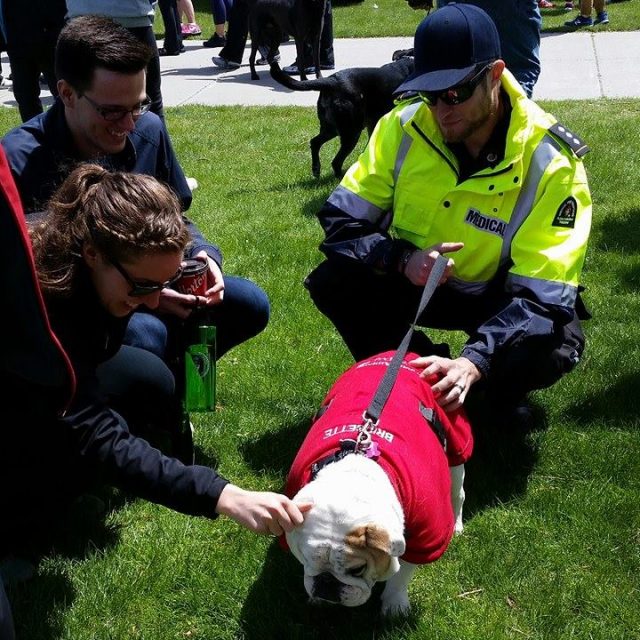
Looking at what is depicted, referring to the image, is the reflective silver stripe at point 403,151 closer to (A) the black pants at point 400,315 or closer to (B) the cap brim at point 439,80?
(B) the cap brim at point 439,80

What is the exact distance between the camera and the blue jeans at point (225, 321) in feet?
11.2

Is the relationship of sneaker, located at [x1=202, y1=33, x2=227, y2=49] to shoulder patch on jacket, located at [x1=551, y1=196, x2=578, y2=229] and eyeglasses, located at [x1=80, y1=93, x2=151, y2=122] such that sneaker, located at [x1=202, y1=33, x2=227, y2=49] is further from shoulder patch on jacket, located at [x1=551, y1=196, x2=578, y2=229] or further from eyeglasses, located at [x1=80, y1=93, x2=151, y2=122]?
shoulder patch on jacket, located at [x1=551, y1=196, x2=578, y2=229]

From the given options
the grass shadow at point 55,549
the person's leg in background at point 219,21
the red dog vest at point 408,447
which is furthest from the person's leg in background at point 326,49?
the red dog vest at point 408,447

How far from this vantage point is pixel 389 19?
15984 millimetres

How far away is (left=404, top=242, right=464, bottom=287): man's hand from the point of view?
10.6ft

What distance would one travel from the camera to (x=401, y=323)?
12.1 feet

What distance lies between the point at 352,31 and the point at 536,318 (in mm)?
12998

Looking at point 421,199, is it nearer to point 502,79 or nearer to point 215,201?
point 502,79

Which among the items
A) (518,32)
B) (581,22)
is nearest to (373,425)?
(518,32)

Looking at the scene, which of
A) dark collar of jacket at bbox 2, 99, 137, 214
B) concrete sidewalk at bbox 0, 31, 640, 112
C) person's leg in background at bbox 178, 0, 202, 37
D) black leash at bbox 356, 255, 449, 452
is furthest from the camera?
person's leg in background at bbox 178, 0, 202, 37

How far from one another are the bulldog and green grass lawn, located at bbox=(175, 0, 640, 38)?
12.5m

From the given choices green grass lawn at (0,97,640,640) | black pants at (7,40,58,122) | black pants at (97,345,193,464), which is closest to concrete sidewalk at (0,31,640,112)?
black pants at (7,40,58,122)

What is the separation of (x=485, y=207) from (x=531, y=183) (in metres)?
0.18

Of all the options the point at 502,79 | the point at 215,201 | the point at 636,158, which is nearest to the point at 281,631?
the point at 502,79
